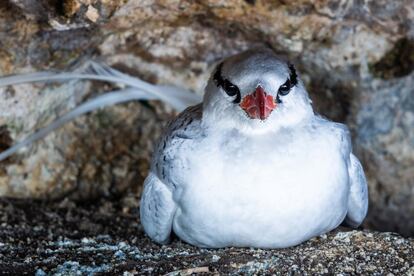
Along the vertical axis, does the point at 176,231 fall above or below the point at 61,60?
below

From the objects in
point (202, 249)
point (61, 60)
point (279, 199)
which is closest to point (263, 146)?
point (279, 199)

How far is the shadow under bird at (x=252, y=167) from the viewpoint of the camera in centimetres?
491

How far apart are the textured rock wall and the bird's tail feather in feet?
0.26

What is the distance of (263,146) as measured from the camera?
5000mm

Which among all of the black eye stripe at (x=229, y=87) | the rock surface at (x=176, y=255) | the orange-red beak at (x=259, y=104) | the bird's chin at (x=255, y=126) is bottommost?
the rock surface at (x=176, y=255)

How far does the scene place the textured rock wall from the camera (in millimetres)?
5988

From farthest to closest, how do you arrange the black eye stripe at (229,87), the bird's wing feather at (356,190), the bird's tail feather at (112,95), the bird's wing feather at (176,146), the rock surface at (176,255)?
the bird's tail feather at (112,95) → the bird's wing feather at (356,190) → the bird's wing feather at (176,146) → the black eye stripe at (229,87) → the rock surface at (176,255)

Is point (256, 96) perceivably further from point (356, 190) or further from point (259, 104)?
point (356, 190)

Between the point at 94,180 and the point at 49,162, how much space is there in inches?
18.5

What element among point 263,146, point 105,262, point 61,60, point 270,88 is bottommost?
point 105,262

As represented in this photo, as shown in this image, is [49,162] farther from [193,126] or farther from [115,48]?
[193,126]

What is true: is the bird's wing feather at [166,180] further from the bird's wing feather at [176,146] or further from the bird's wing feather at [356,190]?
the bird's wing feather at [356,190]

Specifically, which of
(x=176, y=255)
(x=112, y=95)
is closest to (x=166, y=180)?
(x=176, y=255)

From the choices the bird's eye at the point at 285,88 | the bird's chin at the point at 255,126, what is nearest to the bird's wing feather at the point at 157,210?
the bird's chin at the point at 255,126
